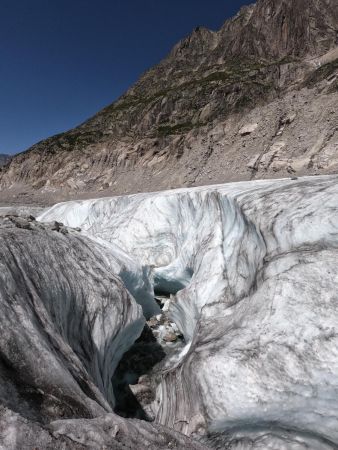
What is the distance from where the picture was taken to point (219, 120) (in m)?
37.9

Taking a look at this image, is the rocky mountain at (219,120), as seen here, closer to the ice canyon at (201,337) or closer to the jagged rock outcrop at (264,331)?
the jagged rock outcrop at (264,331)

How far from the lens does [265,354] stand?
170 inches

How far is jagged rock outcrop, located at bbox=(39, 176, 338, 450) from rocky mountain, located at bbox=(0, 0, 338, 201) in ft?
46.5

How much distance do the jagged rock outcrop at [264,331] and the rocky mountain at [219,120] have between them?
14181mm

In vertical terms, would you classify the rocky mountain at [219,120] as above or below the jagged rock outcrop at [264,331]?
above

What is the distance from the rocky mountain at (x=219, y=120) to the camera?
959 inches

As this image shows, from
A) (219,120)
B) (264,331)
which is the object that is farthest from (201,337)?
(219,120)

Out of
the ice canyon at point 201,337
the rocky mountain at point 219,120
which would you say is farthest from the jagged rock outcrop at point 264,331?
the rocky mountain at point 219,120

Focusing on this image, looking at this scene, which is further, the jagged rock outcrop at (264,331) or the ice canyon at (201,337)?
the jagged rock outcrop at (264,331)

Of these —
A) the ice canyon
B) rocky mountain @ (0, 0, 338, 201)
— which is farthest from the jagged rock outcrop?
rocky mountain @ (0, 0, 338, 201)

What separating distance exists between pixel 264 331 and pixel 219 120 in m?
36.0

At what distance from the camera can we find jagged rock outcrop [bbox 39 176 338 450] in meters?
3.75

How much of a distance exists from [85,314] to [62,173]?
144 feet

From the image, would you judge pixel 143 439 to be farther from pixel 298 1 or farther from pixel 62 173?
pixel 298 1
